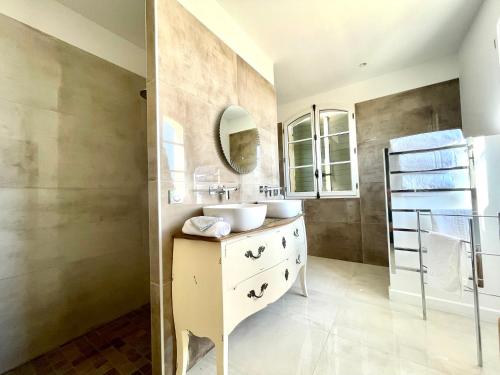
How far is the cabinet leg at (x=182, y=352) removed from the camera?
126 centimetres

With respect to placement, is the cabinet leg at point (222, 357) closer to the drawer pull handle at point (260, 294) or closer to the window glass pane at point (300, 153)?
the drawer pull handle at point (260, 294)

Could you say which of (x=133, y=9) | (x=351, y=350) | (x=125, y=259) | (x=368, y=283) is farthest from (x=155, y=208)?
(x=368, y=283)

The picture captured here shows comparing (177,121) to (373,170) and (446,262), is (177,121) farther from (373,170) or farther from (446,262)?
(373,170)

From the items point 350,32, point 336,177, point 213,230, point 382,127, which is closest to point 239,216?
point 213,230

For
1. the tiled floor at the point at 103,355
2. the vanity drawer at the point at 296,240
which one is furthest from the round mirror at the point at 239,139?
the tiled floor at the point at 103,355

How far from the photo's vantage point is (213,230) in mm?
1175

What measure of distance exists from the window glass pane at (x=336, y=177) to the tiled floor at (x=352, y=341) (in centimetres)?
163

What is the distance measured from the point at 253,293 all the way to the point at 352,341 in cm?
87

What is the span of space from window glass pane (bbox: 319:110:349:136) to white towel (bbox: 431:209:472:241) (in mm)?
1928

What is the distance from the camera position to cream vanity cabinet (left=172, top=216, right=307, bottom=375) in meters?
1.14

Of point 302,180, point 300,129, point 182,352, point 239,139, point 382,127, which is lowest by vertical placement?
point 182,352

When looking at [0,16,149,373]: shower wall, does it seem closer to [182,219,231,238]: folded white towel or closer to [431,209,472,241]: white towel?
[182,219,231,238]: folded white towel

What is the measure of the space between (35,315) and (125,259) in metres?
0.67

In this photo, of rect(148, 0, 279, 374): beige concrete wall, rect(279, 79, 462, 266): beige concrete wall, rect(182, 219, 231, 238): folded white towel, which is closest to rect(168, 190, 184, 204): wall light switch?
rect(148, 0, 279, 374): beige concrete wall
